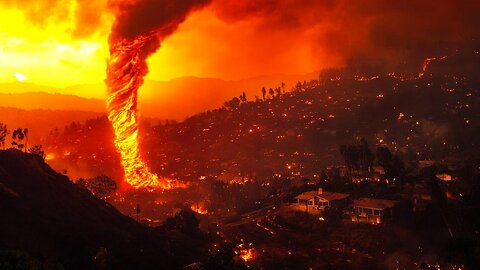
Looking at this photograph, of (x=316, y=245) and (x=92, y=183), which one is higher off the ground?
(x=92, y=183)

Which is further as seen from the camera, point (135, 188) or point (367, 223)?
point (135, 188)

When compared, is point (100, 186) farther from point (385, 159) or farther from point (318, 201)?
point (385, 159)

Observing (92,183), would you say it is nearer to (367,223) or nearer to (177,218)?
(177,218)

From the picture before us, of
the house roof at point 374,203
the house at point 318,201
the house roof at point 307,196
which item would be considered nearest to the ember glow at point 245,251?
the house at point 318,201

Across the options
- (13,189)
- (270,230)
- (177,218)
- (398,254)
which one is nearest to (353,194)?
(270,230)

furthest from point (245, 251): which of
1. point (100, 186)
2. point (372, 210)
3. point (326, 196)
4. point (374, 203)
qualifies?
point (100, 186)
